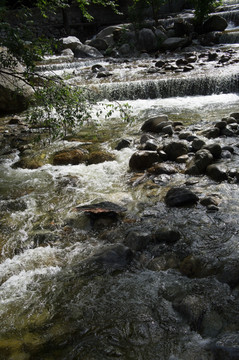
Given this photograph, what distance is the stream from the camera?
181cm

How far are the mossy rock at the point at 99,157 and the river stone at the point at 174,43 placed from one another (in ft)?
40.0

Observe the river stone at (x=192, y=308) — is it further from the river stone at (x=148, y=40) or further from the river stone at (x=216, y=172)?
the river stone at (x=148, y=40)

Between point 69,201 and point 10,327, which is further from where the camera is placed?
point 69,201

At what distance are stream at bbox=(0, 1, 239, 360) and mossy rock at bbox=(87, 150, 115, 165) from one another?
0.15m

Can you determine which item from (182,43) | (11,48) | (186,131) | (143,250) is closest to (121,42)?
A: (182,43)

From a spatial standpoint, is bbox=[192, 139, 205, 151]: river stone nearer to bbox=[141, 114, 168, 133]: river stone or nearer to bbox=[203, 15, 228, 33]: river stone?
bbox=[141, 114, 168, 133]: river stone

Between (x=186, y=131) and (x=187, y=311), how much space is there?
430 centimetres

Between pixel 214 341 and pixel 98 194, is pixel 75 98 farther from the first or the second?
pixel 214 341

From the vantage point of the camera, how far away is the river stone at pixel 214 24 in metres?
16.6

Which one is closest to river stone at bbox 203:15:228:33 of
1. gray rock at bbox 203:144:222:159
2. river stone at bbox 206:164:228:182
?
gray rock at bbox 203:144:222:159

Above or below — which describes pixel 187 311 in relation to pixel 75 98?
below

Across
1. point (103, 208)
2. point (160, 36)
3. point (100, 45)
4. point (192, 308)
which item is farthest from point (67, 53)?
point (192, 308)

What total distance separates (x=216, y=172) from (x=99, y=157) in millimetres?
2007

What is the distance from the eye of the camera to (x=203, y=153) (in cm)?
421
